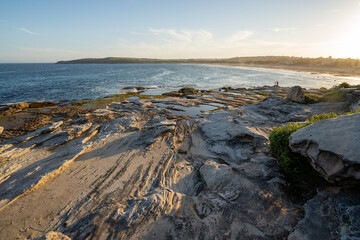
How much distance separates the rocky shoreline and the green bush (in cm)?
50

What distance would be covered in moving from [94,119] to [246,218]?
19602 mm

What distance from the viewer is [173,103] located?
32.4m

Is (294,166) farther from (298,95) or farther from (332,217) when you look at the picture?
(298,95)

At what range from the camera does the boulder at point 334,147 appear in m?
6.35

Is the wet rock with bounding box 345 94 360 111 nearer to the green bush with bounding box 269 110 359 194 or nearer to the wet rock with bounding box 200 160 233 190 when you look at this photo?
the green bush with bounding box 269 110 359 194

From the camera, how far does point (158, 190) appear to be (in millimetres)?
9656

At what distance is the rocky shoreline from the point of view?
7.32 metres

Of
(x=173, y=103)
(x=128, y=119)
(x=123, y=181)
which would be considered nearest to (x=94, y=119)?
(x=128, y=119)

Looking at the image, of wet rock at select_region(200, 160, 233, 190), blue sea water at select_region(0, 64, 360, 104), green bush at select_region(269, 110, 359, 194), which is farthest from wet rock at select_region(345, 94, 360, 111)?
blue sea water at select_region(0, 64, 360, 104)

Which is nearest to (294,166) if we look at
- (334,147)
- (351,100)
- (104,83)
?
(334,147)

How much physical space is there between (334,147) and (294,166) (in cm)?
309

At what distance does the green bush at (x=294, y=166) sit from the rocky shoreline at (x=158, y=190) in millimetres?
498

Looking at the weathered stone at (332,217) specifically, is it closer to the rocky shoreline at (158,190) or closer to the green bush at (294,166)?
the rocky shoreline at (158,190)

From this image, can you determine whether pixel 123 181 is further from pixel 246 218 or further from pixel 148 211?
pixel 246 218
